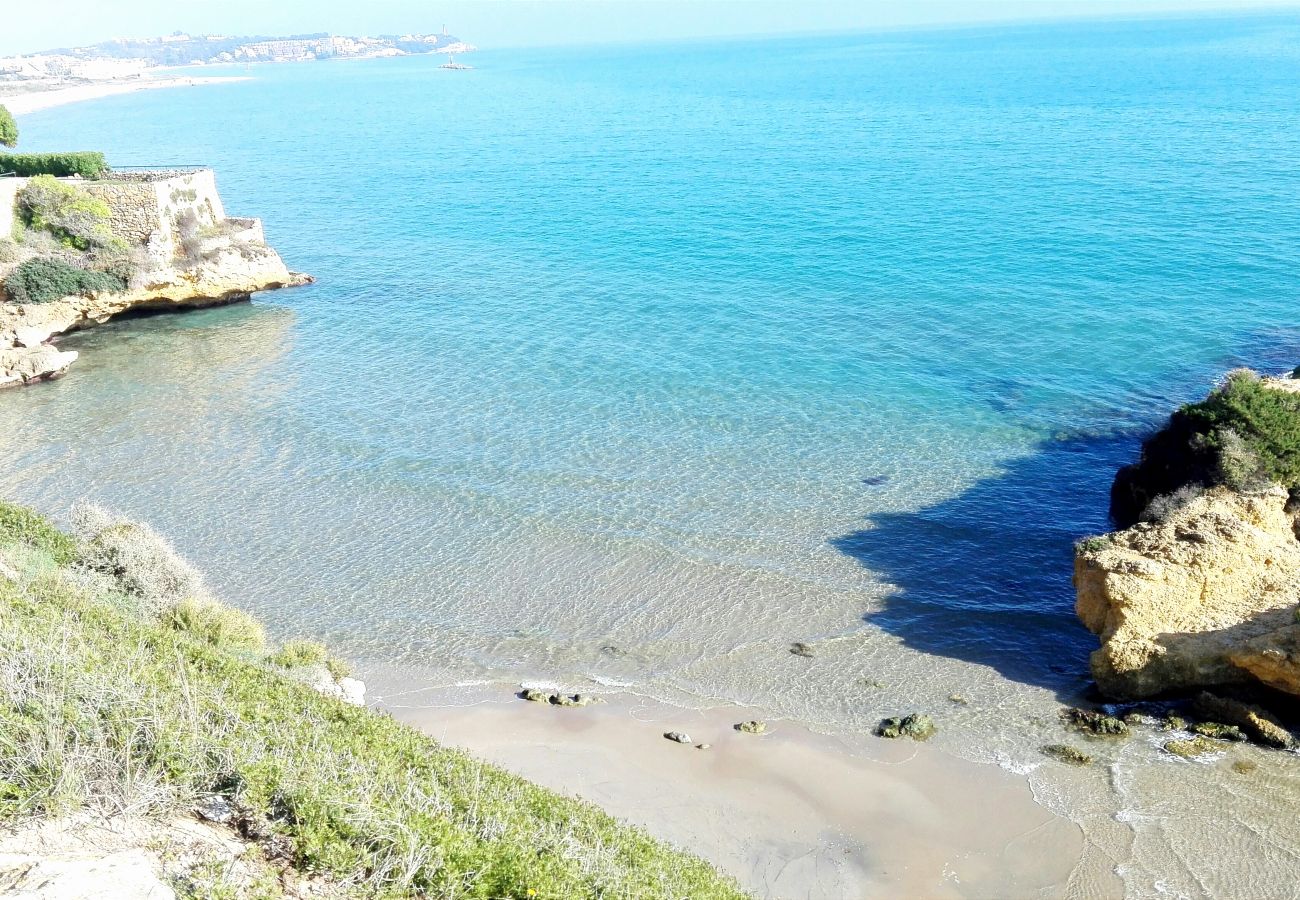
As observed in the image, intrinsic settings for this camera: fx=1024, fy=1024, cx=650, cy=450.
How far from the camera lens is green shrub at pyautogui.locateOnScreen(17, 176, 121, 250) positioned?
3441 cm

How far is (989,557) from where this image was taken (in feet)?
67.0

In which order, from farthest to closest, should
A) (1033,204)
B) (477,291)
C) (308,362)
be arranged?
(1033,204), (477,291), (308,362)

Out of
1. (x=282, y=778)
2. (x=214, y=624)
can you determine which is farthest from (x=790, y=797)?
(x=214, y=624)

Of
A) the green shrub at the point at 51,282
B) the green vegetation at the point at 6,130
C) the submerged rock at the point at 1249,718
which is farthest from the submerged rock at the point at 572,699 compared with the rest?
the green vegetation at the point at 6,130

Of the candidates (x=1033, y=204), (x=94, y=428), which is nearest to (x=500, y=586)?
(x=94, y=428)

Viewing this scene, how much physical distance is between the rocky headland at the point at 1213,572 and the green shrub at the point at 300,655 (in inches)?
483

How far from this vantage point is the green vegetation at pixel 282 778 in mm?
8156

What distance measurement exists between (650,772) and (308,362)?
21.8m

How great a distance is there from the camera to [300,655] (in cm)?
1595

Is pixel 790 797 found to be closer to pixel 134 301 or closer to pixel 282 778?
pixel 282 778

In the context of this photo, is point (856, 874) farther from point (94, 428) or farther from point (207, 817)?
point (94, 428)

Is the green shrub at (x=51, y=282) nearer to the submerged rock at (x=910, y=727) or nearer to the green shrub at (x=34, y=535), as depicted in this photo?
the green shrub at (x=34, y=535)

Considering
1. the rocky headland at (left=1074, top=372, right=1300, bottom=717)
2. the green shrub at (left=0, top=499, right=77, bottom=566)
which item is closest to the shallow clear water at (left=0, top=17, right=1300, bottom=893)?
the rocky headland at (left=1074, top=372, right=1300, bottom=717)

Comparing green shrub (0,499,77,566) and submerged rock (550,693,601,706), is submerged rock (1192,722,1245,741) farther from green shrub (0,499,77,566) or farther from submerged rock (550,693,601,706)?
green shrub (0,499,77,566)
